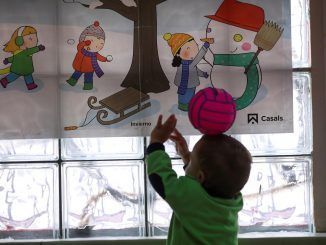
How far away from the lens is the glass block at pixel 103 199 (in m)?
2.23

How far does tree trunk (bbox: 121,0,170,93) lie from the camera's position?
215 cm

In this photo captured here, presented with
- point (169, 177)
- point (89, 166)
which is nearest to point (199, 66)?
point (89, 166)

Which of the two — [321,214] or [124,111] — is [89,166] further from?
[321,214]

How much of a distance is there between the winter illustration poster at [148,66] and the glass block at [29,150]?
90 mm

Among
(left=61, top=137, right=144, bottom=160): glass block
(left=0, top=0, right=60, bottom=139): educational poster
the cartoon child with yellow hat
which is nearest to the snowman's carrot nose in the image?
the cartoon child with yellow hat

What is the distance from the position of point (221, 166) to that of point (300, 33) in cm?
136

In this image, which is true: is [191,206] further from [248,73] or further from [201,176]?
[248,73]

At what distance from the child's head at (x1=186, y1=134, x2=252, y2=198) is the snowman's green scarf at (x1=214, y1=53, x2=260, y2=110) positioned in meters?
1.02

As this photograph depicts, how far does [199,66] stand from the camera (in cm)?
214

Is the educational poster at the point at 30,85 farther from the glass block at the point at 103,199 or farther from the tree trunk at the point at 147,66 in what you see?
the tree trunk at the point at 147,66

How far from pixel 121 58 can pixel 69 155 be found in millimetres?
515

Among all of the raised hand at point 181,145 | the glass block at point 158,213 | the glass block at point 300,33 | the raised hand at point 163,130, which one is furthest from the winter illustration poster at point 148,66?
the raised hand at point 163,130

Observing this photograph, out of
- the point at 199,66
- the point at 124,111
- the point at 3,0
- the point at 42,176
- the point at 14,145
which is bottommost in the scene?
the point at 42,176

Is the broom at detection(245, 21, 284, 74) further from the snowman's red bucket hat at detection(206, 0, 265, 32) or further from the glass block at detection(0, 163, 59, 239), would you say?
the glass block at detection(0, 163, 59, 239)
